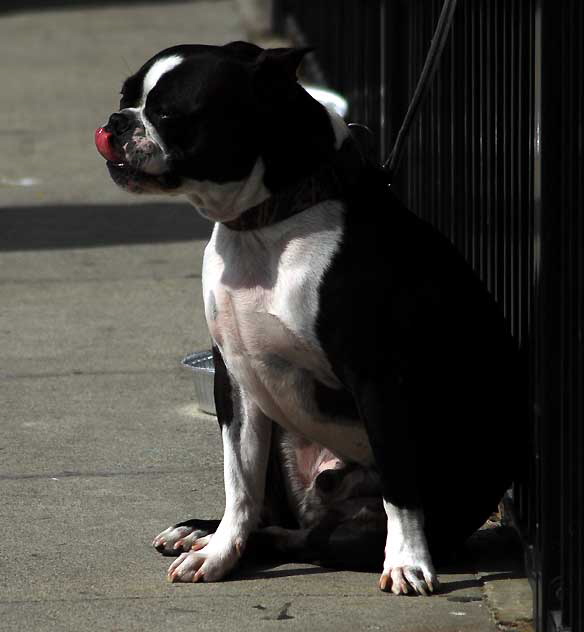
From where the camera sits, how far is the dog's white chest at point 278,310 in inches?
Answer: 159

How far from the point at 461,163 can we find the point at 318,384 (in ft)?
4.67

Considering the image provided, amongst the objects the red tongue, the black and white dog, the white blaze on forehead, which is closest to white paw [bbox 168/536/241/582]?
the black and white dog

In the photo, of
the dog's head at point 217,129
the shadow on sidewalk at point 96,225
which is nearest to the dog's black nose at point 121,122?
the dog's head at point 217,129

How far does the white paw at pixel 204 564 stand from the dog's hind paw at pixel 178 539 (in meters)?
0.13

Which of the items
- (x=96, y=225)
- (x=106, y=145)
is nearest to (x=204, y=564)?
(x=106, y=145)

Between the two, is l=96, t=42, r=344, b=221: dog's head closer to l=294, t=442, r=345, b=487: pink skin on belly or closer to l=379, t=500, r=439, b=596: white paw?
l=294, t=442, r=345, b=487: pink skin on belly

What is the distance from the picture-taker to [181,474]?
513 centimetres

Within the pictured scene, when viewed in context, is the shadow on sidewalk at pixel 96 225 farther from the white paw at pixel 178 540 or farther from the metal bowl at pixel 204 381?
the white paw at pixel 178 540

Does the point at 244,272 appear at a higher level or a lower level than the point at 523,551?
higher

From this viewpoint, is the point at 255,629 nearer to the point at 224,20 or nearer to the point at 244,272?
the point at 244,272

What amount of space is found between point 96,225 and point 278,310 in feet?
16.9

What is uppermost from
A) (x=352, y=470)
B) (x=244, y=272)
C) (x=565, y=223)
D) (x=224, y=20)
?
(x=565, y=223)

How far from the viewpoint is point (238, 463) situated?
4.37 metres

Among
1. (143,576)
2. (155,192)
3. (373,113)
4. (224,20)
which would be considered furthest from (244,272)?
(224,20)
